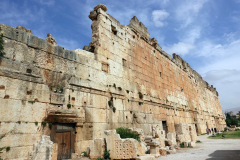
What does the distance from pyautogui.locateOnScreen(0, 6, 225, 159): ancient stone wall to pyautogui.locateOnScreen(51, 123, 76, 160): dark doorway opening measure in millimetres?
212

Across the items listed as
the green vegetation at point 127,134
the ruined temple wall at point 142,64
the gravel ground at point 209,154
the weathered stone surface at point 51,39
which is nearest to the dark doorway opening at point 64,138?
the green vegetation at point 127,134

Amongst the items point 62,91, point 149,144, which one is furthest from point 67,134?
point 149,144

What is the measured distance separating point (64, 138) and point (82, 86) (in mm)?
2403

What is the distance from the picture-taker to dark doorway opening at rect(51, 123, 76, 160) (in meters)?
6.32

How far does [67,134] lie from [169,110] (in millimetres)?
10486

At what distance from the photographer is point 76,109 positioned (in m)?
7.12

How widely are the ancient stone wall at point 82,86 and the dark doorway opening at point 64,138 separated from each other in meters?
0.21

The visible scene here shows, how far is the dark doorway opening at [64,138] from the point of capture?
249 inches

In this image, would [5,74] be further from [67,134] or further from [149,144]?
[149,144]

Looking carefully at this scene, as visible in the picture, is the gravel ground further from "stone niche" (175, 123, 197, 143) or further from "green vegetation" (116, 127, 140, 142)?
"stone niche" (175, 123, 197, 143)

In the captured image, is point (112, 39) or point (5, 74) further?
point (112, 39)

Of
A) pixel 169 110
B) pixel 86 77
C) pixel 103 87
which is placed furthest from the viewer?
pixel 169 110

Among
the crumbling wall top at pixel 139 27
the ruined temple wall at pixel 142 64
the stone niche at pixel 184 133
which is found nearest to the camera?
the ruined temple wall at pixel 142 64

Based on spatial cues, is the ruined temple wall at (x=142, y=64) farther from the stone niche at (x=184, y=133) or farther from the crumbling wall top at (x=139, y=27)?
the stone niche at (x=184, y=133)
